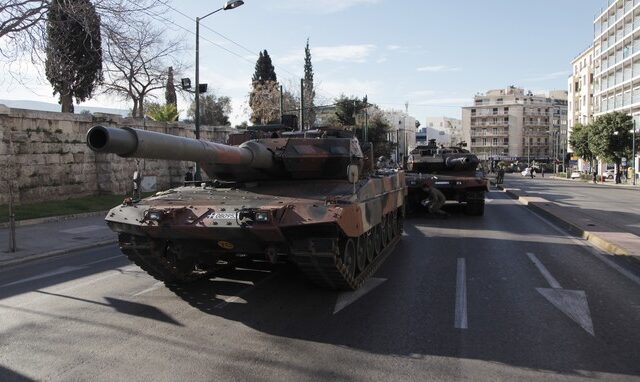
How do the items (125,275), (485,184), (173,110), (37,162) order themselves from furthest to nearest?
(173,110), (37,162), (485,184), (125,275)

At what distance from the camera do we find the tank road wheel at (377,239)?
9.04m

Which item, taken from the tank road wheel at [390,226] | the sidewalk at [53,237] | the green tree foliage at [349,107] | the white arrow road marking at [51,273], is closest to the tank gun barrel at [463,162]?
the tank road wheel at [390,226]

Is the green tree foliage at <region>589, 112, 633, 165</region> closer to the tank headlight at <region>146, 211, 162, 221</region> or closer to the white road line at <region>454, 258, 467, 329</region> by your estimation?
the white road line at <region>454, 258, 467, 329</region>

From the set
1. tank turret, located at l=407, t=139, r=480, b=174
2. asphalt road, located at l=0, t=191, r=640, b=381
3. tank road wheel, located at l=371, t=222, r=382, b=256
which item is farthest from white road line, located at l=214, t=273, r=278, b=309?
tank turret, located at l=407, t=139, r=480, b=174

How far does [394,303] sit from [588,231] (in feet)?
25.7

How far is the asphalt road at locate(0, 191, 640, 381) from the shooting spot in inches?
186

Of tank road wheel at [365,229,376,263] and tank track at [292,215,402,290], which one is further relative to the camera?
tank road wheel at [365,229,376,263]

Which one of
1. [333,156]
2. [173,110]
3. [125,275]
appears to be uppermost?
[173,110]

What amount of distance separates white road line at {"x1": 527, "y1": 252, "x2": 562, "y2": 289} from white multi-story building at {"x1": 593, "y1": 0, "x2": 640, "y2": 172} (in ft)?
163

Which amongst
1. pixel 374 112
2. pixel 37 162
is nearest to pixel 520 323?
pixel 37 162

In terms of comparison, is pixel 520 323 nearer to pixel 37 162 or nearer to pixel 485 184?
pixel 485 184

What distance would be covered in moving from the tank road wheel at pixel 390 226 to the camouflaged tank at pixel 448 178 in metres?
5.58

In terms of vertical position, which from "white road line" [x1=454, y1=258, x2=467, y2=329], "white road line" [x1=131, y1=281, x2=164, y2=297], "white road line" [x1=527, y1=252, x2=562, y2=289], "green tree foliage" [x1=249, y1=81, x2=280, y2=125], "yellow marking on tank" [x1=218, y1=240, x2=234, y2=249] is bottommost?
"white road line" [x1=527, y1=252, x2=562, y2=289]

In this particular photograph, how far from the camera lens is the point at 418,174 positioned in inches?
695
